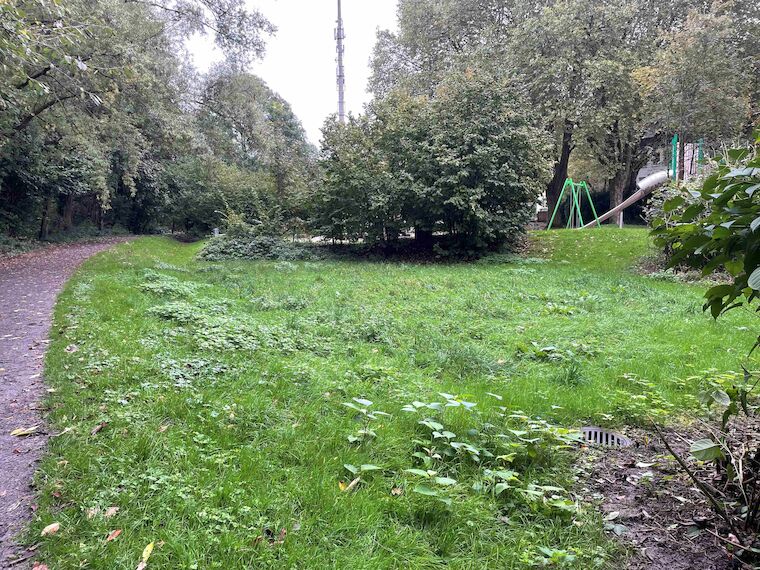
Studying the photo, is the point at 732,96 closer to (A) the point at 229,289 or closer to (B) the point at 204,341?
(A) the point at 229,289

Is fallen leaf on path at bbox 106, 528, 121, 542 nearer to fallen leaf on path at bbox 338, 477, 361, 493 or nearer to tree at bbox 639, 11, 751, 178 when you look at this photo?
fallen leaf on path at bbox 338, 477, 361, 493

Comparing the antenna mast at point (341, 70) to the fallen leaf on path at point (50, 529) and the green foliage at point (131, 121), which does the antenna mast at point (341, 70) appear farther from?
the fallen leaf on path at point (50, 529)

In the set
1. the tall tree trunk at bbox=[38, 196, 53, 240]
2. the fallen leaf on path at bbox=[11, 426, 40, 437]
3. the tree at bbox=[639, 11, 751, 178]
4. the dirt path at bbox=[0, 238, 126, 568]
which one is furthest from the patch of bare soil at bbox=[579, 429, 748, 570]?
the tall tree trunk at bbox=[38, 196, 53, 240]

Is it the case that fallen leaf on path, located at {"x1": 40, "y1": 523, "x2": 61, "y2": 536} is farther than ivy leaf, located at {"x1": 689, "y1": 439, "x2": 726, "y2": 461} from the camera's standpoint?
Yes

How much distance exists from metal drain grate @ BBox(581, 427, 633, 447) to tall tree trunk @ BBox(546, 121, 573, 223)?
17942mm

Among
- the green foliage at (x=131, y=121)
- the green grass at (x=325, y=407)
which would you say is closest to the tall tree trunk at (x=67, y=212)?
the green foliage at (x=131, y=121)

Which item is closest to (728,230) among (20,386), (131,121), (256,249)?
(20,386)

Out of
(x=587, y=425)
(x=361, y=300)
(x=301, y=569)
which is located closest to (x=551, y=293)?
(x=361, y=300)

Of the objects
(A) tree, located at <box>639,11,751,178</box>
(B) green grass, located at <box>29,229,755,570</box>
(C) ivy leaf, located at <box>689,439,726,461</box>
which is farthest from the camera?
(A) tree, located at <box>639,11,751,178</box>

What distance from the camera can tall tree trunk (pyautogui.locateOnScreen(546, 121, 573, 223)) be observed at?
19.0 m

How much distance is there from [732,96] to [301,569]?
19.3 m

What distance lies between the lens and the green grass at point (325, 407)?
203 cm

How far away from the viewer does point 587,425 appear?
3.37m

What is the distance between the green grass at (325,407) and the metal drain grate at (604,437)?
11cm
